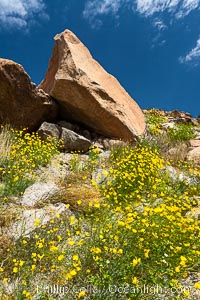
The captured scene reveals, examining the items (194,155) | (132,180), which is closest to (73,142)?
(132,180)

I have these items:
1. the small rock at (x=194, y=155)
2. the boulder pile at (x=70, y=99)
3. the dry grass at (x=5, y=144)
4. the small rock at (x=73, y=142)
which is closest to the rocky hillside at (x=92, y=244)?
the dry grass at (x=5, y=144)

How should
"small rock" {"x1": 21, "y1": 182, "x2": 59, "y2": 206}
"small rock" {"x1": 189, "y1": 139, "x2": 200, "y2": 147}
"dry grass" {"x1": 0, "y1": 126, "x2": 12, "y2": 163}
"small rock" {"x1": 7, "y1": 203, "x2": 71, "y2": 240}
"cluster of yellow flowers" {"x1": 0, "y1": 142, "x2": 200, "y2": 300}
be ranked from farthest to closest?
"small rock" {"x1": 189, "y1": 139, "x2": 200, "y2": 147} < "dry grass" {"x1": 0, "y1": 126, "x2": 12, "y2": 163} < "small rock" {"x1": 21, "y1": 182, "x2": 59, "y2": 206} < "small rock" {"x1": 7, "y1": 203, "x2": 71, "y2": 240} < "cluster of yellow flowers" {"x1": 0, "y1": 142, "x2": 200, "y2": 300}

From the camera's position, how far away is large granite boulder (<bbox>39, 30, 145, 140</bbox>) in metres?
7.58

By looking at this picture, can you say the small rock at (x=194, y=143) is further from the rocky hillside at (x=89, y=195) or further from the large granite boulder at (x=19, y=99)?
→ the large granite boulder at (x=19, y=99)

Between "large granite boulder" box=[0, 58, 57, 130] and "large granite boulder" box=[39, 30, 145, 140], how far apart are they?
0.54 m

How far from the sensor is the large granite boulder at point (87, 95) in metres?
7.58

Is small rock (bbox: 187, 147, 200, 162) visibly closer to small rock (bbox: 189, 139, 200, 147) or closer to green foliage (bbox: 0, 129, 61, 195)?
small rock (bbox: 189, 139, 200, 147)

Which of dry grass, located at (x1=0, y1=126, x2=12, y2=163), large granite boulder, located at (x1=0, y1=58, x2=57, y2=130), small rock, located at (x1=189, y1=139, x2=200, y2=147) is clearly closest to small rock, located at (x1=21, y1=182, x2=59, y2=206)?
dry grass, located at (x1=0, y1=126, x2=12, y2=163)

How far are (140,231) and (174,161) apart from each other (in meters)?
4.62

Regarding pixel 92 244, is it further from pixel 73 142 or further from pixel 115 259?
pixel 73 142

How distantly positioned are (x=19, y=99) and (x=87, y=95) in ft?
5.75

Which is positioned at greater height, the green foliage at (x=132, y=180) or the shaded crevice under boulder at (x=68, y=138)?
the shaded crevice under boulder at (x=68, y=138)

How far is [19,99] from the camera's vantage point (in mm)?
7266

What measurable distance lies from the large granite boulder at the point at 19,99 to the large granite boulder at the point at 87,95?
54cm
